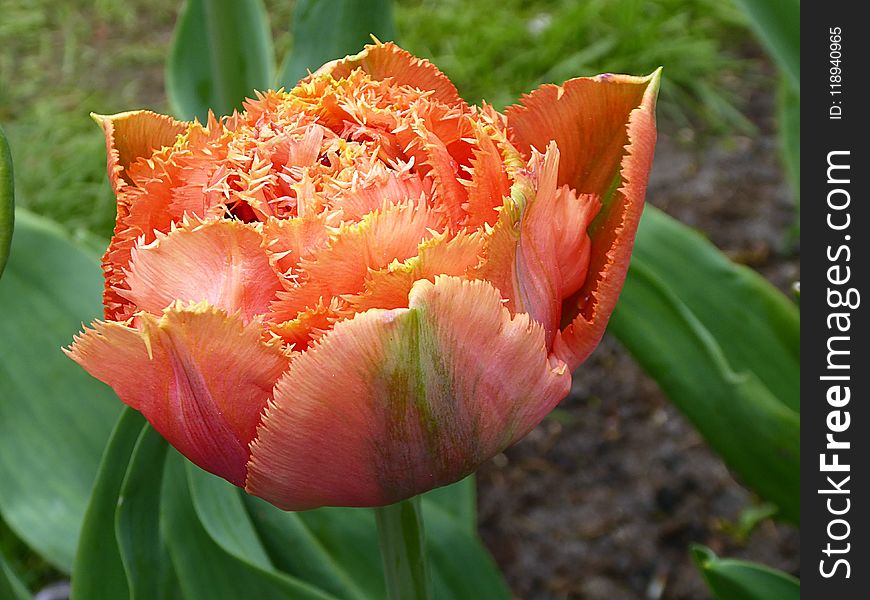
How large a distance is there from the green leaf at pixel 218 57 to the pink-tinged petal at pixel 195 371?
30.4 inches

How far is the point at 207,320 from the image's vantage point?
20.8 inches

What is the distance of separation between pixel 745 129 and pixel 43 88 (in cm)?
175

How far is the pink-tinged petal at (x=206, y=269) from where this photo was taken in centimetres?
56

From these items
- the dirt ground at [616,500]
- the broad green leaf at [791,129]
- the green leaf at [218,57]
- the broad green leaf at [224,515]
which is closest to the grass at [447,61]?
the dirt ground at [616,500]

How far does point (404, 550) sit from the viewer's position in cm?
73

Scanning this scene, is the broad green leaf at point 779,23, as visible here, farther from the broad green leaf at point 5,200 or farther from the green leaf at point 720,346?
the broad green leaf at point 5,200

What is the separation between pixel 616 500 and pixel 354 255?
4.08ft

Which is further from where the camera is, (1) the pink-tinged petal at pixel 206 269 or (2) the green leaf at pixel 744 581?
(2) the green leaf at pixel 744 581

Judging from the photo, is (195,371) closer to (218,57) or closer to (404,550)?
(404,550)

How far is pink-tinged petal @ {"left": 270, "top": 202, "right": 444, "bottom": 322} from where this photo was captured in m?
0.54

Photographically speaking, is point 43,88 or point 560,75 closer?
point 560,75

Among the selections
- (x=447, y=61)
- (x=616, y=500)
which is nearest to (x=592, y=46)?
(x=447, y=61)

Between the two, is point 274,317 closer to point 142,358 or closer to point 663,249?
point 142,358

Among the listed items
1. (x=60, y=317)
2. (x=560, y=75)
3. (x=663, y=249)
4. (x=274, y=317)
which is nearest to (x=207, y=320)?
(x=274, y=317)
